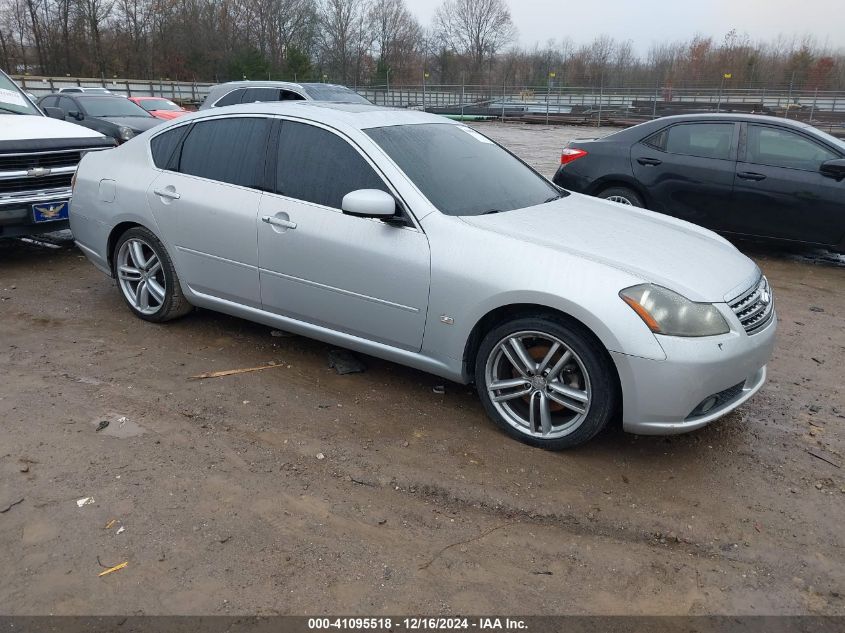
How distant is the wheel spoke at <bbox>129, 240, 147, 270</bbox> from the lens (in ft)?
16.4

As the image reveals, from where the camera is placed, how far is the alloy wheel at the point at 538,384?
3363 millimetres

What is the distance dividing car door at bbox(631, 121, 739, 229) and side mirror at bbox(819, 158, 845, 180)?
847 mm

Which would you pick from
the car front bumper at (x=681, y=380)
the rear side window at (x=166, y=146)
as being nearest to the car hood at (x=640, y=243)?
the car front bumper at (x=681, y=380)

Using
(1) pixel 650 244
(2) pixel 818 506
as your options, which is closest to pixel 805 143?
(1) pixel 650 244

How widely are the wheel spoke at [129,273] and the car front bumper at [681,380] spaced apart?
363 cm

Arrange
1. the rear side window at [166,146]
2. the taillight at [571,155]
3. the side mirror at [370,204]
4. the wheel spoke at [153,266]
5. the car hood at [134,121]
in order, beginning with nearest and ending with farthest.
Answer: the side mirror at [370,204]
the rear side window at [166,146]
the wheel spoke at [153,266]
the taillight at [571,155]
the car hood at [134,121]

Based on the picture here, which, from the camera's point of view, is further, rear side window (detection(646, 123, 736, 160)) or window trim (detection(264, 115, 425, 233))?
rear side window (detection(646, 123, 736, 160))

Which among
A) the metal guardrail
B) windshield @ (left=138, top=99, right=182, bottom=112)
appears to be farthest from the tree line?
windshield @ (left=138, top=99, right=182, bottom=112)

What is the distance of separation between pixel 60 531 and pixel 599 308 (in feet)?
8.26

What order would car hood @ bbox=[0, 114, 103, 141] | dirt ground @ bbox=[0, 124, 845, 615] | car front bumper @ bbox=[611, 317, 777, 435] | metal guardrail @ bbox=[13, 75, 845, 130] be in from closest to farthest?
dirt ground @ bbox=[0, 124, 845, 615] < car front bumper @ bbox=[611, 317, 777, 435] < car hood @ bbox=[0, 114, 103, 141] < metal guardrail @ bbox=[13, 75, 845, 130]

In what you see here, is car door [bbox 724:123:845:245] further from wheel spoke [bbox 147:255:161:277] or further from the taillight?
wheel spoke [bbox 147:255:161:277]

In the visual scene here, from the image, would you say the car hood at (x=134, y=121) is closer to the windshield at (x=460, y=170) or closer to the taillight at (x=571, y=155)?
the taillight at (x=571, y=155)

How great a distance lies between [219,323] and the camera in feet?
17.2

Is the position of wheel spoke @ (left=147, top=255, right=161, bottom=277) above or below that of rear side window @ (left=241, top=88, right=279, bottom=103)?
below
